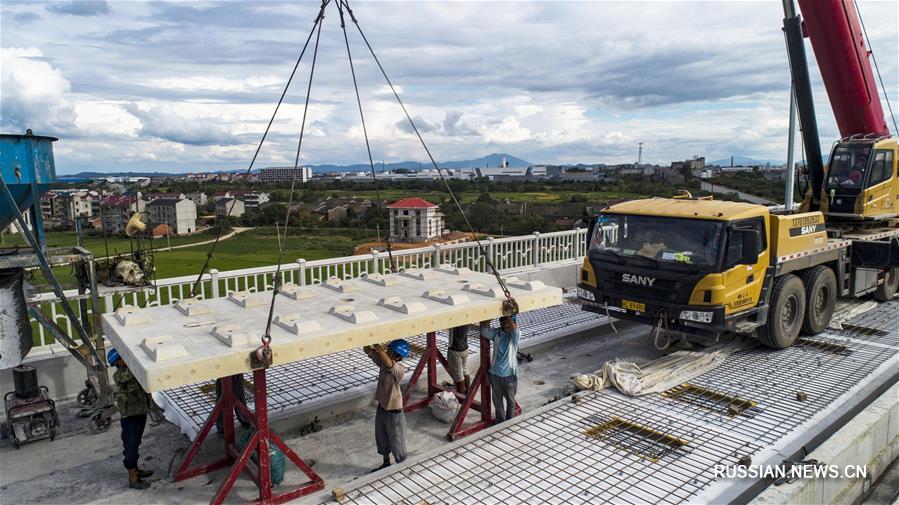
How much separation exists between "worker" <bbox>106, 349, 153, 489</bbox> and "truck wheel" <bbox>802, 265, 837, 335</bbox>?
9502 mm

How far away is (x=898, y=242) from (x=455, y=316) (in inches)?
387

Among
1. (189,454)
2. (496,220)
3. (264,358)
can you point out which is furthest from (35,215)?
(496,220)

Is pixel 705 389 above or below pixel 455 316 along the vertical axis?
below

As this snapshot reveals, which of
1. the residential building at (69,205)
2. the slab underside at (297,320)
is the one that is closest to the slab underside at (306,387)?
the slab underside at (297,320)

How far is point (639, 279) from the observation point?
8.60m

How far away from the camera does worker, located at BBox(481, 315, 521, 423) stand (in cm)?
646

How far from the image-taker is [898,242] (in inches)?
445

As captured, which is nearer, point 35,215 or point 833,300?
point 35,215

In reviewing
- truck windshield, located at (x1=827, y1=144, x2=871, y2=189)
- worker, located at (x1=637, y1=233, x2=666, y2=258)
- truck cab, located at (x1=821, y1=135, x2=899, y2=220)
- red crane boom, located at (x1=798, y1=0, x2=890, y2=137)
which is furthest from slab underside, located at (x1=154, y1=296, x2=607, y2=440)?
red crane boom, located at (x1=798, y1=0, x2=890, y2=137)

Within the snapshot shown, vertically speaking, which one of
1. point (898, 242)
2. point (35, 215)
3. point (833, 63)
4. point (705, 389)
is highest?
point (833, 63)

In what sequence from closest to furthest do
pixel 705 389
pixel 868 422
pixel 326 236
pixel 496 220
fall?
pixel 868 422 → pixel 705 389 → pixel 496 220 → pixel 326 236

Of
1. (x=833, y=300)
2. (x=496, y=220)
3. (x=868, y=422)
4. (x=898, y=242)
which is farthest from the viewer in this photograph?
(x=496, y=220)

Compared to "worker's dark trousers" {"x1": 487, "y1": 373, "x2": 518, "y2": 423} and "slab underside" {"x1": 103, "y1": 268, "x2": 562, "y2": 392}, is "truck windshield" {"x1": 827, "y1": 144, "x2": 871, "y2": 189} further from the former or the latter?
"worker's dark trousers" {"x1": 487, "y1": 373, "x2": 518, "y2": 423}

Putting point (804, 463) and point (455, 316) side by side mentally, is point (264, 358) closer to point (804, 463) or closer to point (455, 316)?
point (455, 316)
